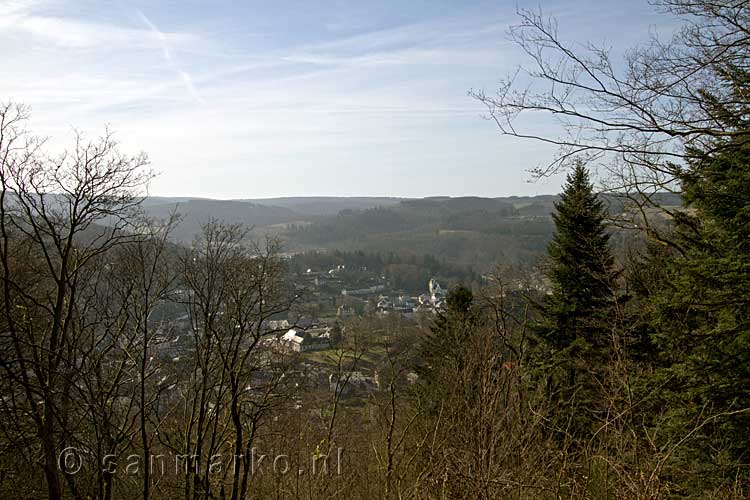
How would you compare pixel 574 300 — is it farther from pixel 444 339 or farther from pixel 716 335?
pixel 716 335

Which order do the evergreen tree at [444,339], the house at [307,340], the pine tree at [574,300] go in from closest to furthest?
the house at [307,340]
the pine tree at [574,300]
the evergreen tree at [444,339]

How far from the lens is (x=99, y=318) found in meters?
8.94

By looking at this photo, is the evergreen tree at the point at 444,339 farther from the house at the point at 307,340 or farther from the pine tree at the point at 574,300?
the house at the point at 307,340

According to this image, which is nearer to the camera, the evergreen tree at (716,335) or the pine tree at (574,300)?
the evergreen tree at (716,335)

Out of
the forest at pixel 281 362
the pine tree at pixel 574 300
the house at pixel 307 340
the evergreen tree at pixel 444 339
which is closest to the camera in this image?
the forest at pixel 281 362

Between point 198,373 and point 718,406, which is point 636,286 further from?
point 198,373

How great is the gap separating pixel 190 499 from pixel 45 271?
4.28 meters

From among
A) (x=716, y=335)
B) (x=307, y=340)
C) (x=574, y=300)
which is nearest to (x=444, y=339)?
(x=574, y=300)

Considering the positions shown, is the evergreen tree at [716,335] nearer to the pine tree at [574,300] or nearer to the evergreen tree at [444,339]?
the pine tree at [574,300]

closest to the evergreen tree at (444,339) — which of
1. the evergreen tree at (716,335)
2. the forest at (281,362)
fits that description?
the forest at (281,362)

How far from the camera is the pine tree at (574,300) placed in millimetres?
13438

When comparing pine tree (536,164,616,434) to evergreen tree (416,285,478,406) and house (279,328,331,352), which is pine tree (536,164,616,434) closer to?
evergreen tree (416,285,478,406)

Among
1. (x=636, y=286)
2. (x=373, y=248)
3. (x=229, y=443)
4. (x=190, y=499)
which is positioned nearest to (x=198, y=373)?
(x=229, y=443)

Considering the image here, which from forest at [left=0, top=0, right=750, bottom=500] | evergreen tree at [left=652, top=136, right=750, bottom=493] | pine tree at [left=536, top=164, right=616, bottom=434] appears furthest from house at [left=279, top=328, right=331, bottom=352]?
evergreen tree at [left=652, top=136, right=750, bottom=493]
